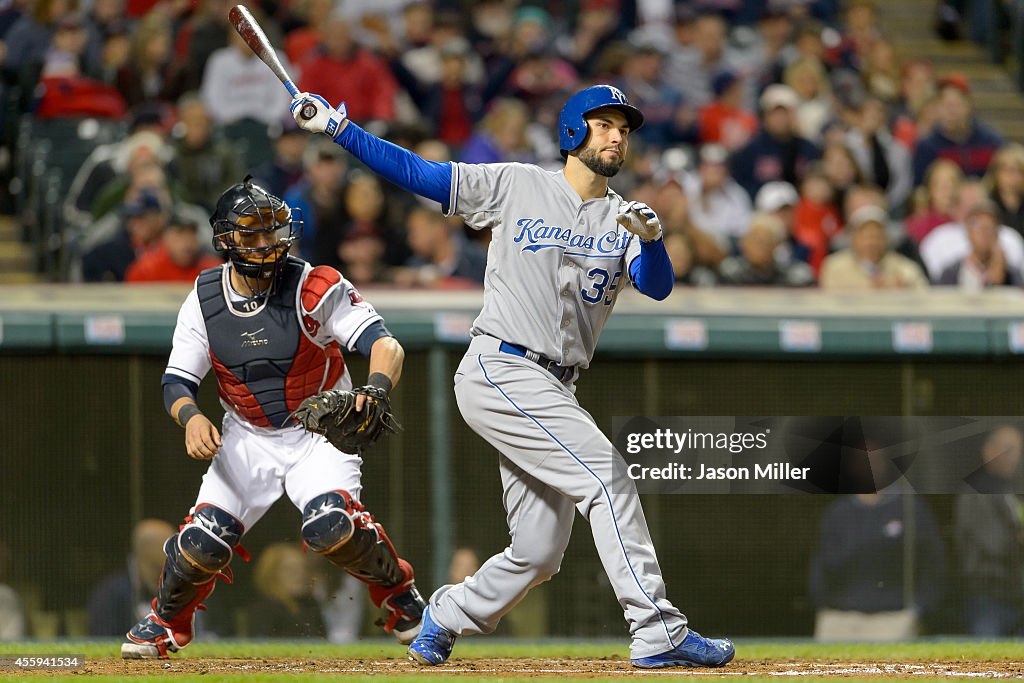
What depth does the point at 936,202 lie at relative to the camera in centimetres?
1105

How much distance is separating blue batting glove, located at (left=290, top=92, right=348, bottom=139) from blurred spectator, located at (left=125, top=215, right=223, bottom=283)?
3.96m

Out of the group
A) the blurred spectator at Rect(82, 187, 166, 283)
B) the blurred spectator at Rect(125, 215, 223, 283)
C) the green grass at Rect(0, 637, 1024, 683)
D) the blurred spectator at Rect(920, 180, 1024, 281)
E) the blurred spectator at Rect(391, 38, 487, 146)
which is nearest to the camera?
the green grass at Rect(0, 637, 1024, 683)

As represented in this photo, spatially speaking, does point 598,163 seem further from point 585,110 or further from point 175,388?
point 175,388

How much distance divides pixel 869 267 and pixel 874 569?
2.71 m

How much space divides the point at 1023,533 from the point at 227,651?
359cm

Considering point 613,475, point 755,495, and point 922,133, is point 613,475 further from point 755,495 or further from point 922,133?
point 922,133

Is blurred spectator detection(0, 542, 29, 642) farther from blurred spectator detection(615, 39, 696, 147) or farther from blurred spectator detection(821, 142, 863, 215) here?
blurred spectator detection(821, 142, 863, 215)

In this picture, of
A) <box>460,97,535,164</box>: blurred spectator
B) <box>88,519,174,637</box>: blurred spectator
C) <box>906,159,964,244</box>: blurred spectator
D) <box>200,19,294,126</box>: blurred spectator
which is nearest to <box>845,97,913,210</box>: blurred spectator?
<box>906,159,964,244</box>: blurred spectator

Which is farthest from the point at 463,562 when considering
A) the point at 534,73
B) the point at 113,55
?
the point at 113,55

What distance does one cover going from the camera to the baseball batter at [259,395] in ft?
19.8

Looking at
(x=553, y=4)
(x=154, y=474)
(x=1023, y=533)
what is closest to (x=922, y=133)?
(x=553, y=4)

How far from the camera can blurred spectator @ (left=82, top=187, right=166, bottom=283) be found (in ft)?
31.7

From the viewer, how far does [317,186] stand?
10.2 metres

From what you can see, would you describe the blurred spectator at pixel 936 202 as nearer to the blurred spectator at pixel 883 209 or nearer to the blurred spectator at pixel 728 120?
the blurred spectator at pixel 883 209
